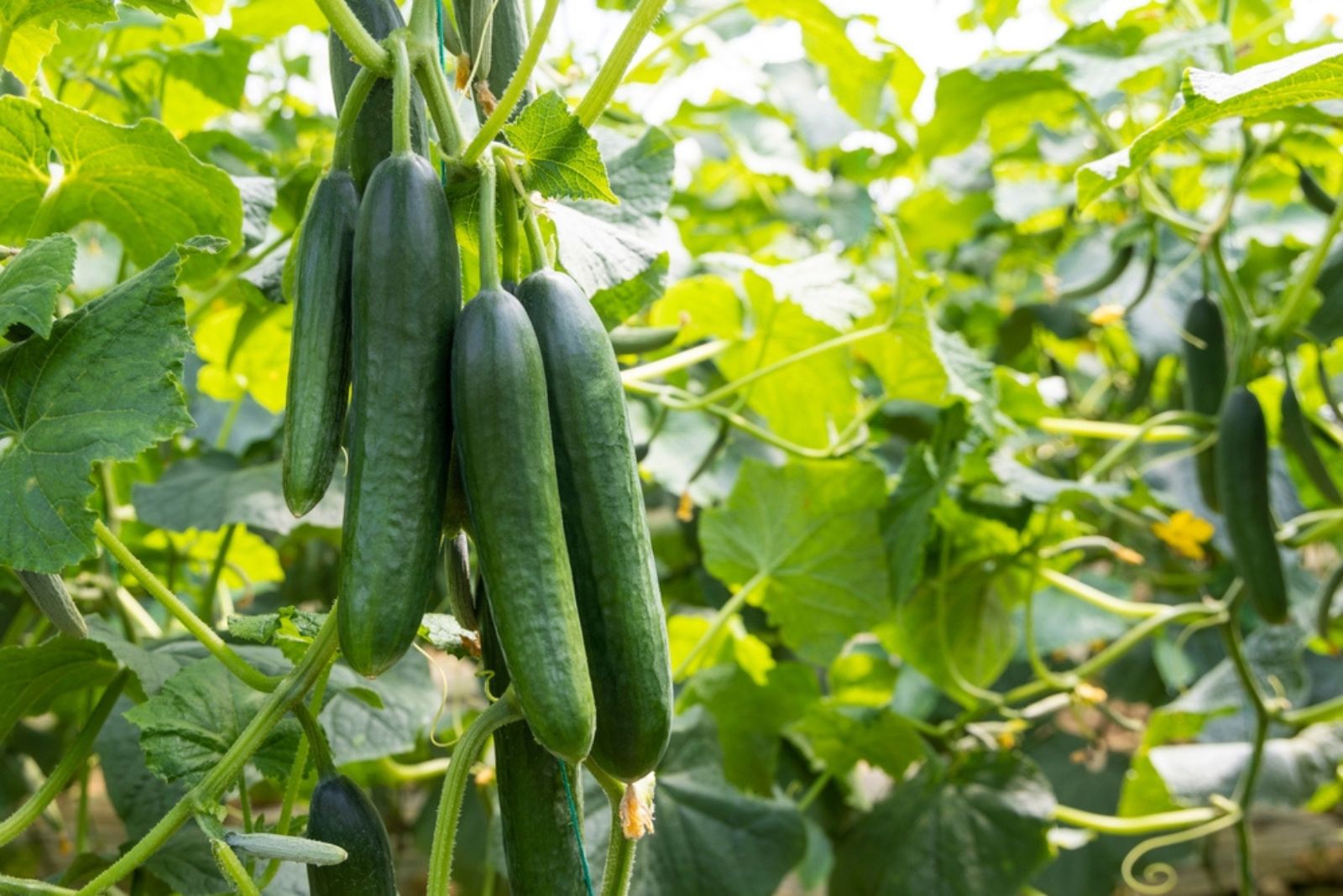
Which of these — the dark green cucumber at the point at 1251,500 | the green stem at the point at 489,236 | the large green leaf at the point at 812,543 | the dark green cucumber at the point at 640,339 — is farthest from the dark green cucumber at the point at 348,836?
the dark green cucumber at the point at 1251,500

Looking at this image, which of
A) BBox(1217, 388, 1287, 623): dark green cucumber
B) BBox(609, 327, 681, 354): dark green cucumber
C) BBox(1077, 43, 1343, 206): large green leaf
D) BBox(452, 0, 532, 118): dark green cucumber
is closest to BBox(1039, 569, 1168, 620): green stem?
BBox(1217, 388, 1287, 623): dark green cucumber

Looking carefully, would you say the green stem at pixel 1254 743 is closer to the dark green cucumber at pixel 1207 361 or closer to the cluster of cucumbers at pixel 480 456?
the dark green cucumber at pixel 1207 361

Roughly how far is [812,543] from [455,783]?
1.02 metres

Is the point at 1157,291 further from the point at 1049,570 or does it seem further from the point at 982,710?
the point at 982,710

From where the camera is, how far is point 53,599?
2.96ft

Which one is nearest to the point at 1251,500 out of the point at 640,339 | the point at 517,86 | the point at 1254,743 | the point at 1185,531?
the point at 1185,531

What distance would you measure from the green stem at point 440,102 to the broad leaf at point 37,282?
278mm

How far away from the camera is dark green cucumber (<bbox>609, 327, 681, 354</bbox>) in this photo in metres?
1.38

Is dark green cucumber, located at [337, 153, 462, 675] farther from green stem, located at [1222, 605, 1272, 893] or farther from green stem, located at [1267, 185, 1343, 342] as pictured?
green stem, located at [1222, 605, 1272, 893]

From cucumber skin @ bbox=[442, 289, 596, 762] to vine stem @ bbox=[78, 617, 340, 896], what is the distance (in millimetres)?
158

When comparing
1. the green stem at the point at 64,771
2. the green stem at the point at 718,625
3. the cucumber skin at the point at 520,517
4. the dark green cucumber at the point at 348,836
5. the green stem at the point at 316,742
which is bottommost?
the green stem at the point at 718,625

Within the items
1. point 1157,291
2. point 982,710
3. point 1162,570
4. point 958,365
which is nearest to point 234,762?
point 958,365

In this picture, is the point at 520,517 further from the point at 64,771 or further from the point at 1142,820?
the point at 1142,820

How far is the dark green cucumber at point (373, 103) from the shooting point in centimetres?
81
